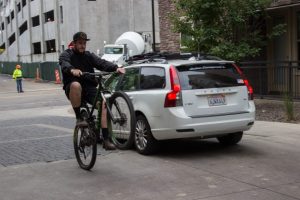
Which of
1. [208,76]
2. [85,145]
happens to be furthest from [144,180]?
[208,76]

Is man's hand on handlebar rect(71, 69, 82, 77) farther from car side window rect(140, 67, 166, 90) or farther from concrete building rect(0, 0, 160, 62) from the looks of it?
concrete building rect(0, 0, 160, 62)

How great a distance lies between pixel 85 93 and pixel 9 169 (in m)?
1.66

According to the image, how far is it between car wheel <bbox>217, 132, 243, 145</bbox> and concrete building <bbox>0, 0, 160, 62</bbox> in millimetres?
35877

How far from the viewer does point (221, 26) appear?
15.9 m

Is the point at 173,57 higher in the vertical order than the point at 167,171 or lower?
higher

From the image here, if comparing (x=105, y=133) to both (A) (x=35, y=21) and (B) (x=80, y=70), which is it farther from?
(A) (x=35, y=21)

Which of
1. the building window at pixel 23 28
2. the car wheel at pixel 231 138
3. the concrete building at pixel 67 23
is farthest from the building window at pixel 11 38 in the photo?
the car wheel at pixel 231 138

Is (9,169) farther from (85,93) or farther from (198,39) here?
(198,39)

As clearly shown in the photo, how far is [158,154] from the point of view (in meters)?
9.12

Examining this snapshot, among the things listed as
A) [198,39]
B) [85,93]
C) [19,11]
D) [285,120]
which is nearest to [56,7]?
[19,11]

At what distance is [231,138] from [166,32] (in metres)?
14.8

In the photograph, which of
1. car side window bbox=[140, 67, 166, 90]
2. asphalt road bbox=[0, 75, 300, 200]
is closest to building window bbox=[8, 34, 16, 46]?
asphalt road bbox=[0, 75, 300, 200]

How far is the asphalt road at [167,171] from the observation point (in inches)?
259

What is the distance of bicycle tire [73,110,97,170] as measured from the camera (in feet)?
25.3
